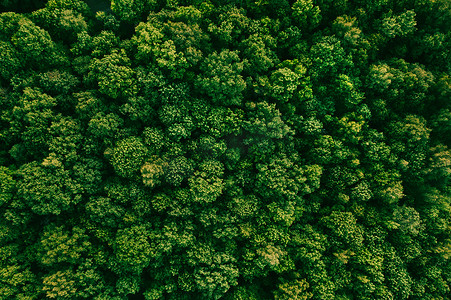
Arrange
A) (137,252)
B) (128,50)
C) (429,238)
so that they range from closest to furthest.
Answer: (137,252) < (128,50) < (429,238)

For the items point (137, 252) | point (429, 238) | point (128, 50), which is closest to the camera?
point (137, 252)

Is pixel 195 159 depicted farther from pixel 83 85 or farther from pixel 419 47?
pixel 419 47

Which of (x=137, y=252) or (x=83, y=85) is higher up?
(x=83, y=85)

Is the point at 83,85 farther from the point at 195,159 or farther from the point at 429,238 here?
the point at 429,238

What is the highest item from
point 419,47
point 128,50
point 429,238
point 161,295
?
point 419,47

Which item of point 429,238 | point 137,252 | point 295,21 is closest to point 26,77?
point 137,252

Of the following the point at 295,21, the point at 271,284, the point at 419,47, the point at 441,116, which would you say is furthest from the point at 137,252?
the point at 419,47

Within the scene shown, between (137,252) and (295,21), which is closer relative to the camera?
(137,252)
